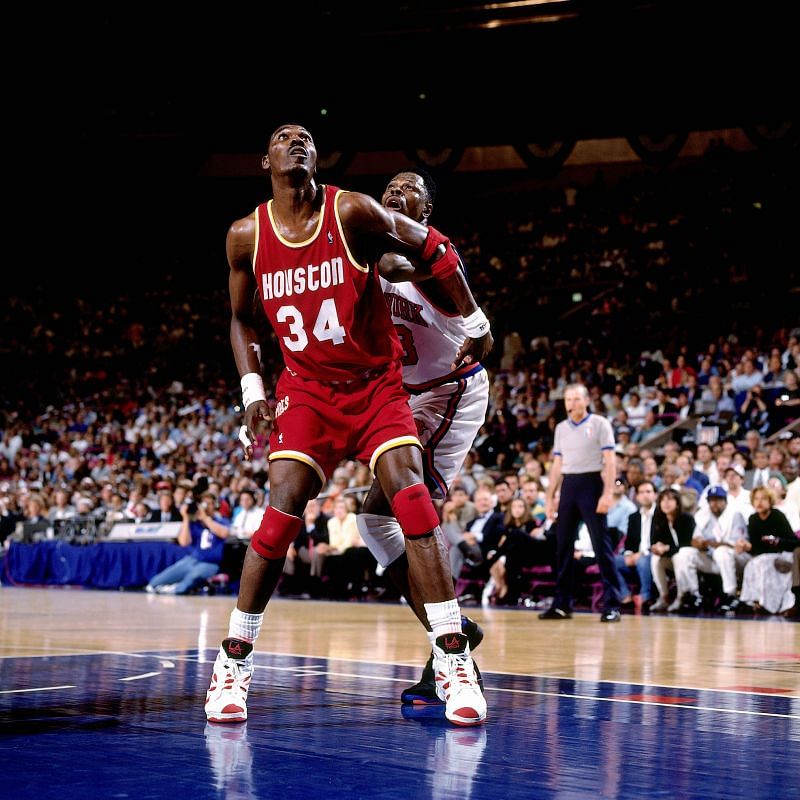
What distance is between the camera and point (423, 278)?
3625 millimetres

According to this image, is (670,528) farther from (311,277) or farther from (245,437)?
(311,277)

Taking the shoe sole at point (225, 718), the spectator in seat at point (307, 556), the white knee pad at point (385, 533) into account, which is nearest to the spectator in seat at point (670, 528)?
the spectator in seat at point (307, 556)

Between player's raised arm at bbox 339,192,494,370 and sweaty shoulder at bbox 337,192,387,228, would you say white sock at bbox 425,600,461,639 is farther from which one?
sweaty shoulder at bbox 337,192,387,228

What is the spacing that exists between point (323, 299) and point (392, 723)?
1.22 m

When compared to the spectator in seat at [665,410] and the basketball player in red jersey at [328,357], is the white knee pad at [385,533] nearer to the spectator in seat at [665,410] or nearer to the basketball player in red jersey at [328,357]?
the basketball player in red jersey at [328,357]

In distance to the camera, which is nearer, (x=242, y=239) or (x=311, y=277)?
(x=311, y=277)

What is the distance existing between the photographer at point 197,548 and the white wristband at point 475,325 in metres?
8.76

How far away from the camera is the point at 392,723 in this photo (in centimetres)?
321

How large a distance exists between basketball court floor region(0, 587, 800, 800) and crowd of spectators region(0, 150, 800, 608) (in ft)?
16.0

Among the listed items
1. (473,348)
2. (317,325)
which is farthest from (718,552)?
(317,325)

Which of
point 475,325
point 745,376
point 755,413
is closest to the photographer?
point 475,325

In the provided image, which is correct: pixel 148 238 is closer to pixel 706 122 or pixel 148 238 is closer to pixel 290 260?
pixel 706 122

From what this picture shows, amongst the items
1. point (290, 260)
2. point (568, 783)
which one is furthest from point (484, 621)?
point (568, 783)

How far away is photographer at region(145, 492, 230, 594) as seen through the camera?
12.2 meters
